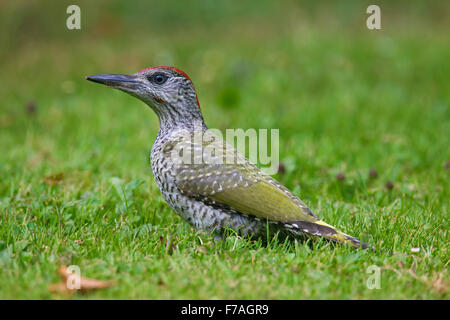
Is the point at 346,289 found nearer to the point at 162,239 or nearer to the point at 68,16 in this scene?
the point at 162,239

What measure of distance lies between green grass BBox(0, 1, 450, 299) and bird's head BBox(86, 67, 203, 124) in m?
0.72

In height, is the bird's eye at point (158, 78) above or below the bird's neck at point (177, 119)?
above

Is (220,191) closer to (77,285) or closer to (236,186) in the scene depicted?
(236,186)

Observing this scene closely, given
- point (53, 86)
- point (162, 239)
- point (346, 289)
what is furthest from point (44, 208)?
point (53, 86)

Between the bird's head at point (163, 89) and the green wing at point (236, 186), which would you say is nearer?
the green wing at point (236, 186)

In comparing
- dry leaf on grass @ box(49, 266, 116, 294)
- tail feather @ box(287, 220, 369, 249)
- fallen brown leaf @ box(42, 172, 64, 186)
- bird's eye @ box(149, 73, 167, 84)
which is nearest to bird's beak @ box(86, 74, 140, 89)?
bird's eye @ box(149, 73, 167, 84)

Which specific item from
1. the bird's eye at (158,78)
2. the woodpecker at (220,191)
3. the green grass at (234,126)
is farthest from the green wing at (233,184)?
the bird's eye at (158,78)

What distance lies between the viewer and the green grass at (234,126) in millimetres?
3295

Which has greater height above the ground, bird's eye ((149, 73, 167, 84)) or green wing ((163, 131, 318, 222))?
bird's eye ((149, 73, 167, 84))

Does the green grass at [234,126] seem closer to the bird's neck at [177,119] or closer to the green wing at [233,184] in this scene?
the green wing at [233,184]

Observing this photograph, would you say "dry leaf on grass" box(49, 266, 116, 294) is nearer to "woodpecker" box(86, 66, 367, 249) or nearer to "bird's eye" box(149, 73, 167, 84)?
"woodpecker" box(86, 66, 367, 249)

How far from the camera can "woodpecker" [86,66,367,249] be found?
3.77 metres

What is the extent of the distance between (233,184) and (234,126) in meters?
3.28

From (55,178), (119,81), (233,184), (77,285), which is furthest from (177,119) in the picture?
(77,285)
